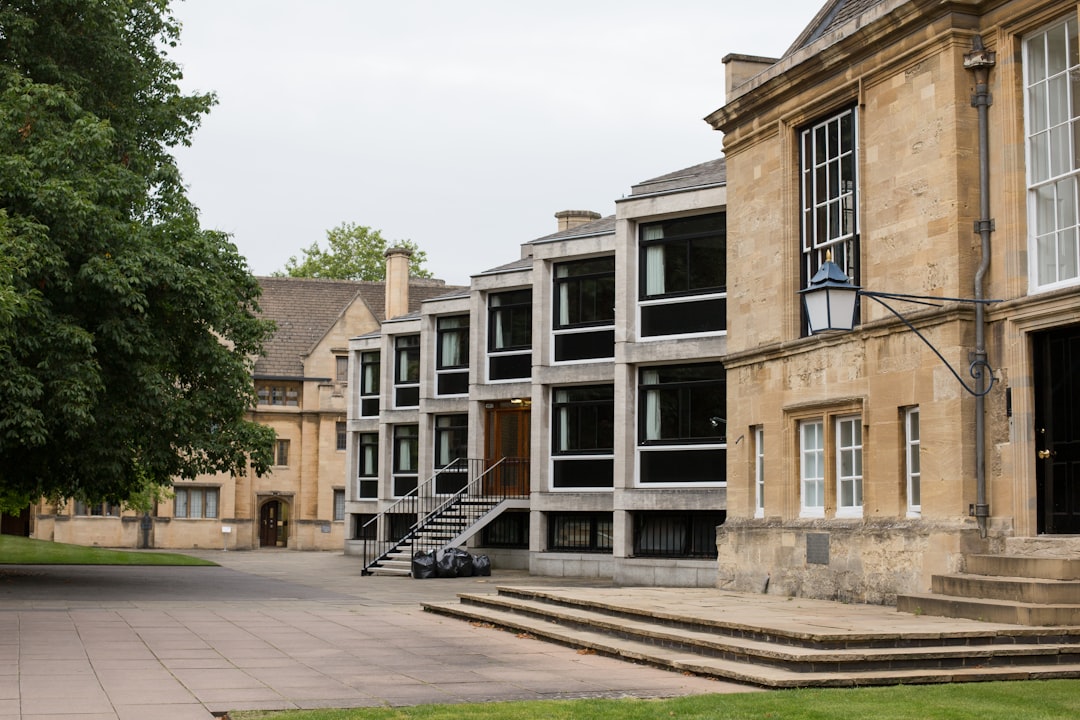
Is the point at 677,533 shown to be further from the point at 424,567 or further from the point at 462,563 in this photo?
the point at 424,567

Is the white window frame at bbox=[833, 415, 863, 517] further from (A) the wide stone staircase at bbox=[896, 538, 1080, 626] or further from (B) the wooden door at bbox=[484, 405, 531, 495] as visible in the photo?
(B) the wooden door at bbox=[484, 405, 531, 495]

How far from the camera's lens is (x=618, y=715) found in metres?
9.72

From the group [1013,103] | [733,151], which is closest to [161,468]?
[733,151]

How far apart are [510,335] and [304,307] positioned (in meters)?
30.7

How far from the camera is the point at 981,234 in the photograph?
50.3ft

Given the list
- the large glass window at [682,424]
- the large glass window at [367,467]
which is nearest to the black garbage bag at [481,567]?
the large glass window at [682,424]

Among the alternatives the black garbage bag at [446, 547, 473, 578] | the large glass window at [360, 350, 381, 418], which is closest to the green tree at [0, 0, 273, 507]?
the black garbage bag at [446, 547, 473, 578]

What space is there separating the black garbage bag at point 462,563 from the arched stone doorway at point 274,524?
30497 millimetres

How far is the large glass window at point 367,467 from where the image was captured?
47.8 metres

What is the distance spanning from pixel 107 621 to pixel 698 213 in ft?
53.2

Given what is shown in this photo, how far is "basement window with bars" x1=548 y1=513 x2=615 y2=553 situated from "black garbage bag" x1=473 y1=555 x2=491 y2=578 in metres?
1.74

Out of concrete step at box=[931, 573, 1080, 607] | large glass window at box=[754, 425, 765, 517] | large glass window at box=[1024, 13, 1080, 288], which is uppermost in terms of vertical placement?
large glass window at box=[1024, 13, 1080, 288]

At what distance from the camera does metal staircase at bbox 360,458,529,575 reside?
1358 inches

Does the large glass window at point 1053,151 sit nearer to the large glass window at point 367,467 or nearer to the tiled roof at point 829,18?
the tiled roof at point 829,18
